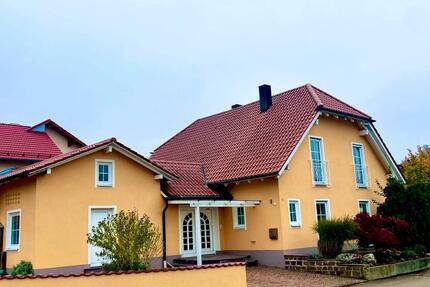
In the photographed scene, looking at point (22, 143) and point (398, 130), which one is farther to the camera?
point (398, 130)

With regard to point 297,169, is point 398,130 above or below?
above

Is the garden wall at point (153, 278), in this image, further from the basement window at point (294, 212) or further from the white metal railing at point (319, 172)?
the white metal railing at point (319, 172)

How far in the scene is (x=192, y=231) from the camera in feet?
64.8

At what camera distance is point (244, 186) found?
2016 centimetres

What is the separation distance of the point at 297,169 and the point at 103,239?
988cm

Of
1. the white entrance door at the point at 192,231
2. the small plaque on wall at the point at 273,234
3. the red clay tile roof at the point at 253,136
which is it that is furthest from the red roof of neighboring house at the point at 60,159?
the small plaque on wall at the point at 273,234

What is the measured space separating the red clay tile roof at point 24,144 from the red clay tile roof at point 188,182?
25.9 ft

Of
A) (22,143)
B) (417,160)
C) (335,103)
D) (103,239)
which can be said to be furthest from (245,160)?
(417,160)

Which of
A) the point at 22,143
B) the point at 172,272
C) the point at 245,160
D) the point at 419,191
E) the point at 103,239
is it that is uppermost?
the point at 22,143

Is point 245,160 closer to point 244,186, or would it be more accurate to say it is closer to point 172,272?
point 244,186

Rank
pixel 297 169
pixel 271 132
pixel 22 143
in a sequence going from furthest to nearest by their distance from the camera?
1. pixel 22 143
2. pixel 271 132
3. pixel 297 169

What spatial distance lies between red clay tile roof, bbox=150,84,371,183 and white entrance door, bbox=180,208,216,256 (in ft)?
5.21

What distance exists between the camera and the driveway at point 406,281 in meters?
14.3

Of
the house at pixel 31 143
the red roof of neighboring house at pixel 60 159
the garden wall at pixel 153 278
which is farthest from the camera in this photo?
the house at pixel 31 143
